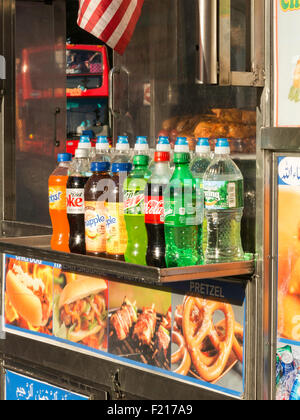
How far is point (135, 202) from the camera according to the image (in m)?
2.78

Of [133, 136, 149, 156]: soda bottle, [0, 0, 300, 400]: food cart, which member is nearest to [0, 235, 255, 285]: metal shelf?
[0, 0, 300, 400]: food cart

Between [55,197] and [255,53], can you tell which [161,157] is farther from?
[55,197]

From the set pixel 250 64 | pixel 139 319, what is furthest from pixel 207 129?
pixel 139 319

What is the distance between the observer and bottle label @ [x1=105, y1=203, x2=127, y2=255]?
9.44ft

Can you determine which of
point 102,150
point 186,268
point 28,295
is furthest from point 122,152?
point 28,295

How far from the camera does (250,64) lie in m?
2.73

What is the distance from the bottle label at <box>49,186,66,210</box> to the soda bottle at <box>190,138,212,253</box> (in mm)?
657

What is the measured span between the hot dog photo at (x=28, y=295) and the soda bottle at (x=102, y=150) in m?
0.77

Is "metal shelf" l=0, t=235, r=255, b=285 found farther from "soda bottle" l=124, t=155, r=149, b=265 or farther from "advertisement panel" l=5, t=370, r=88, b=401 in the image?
"advertisement panel" l=5, t=370, r=88, b=401

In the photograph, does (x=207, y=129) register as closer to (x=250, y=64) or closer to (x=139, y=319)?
(x=250, y=64)

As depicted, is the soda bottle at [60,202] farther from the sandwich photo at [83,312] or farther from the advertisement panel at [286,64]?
the advertisement panel at [286,64]

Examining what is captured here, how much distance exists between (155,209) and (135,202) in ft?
0.48

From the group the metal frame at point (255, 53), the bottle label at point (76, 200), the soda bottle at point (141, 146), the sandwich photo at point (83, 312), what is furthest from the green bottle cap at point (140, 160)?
the sandwich photo at point (83, 312)
